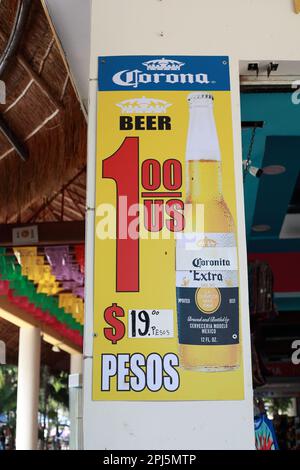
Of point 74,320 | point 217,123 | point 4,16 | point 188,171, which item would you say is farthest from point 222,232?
point 74,320

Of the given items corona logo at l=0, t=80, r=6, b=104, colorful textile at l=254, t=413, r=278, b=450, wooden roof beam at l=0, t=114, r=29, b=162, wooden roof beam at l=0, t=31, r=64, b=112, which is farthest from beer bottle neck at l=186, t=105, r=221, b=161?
wooden roof beam at l=0, t=114, r=29, b=162

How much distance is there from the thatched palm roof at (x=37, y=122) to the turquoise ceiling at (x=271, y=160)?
3.91 ft

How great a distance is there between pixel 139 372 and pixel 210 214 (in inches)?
27.9

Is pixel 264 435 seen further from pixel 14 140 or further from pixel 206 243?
pixel 14 140

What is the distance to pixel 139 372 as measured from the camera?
8.04 feet

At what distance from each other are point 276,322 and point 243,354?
5997 mm

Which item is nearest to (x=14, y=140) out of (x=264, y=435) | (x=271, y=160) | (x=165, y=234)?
(x=271, y=160)

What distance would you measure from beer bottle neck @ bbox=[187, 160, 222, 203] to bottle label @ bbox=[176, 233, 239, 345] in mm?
165

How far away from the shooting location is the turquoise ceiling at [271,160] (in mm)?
3828

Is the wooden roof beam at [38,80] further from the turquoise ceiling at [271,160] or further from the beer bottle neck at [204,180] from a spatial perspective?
the beer bottle neck at [204,180]

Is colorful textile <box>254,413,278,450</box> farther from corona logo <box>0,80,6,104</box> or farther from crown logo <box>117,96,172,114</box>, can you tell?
corona logo <box>0,80,6,104</box>

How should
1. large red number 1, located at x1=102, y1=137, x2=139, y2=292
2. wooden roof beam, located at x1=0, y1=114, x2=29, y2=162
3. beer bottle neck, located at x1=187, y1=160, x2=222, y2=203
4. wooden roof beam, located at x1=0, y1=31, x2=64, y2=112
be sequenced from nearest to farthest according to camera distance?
1. large red number 1, located at x1=102, y1=137, x2=139, y2=292
2. beer bottle neck, located at x1=187, y1=160, x2=222, y2=203
3. wooden roof beam, located at x1=0, y1=31, x2=64, y2=112
4. wooden roof beam, located at x1=0, y1=114, x2=29, y2=162

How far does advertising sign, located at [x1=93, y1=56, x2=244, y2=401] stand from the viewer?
246 cm
